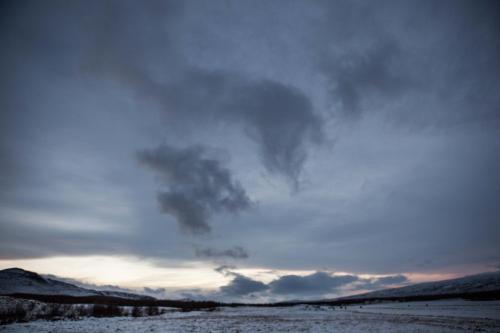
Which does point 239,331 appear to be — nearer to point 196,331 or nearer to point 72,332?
point 196,331

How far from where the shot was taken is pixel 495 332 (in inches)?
995

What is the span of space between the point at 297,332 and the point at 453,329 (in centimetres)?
1420

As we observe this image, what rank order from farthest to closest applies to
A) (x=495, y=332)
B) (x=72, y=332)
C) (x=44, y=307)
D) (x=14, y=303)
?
(x=44, y=307) → (x=14, y=303) → (x=72, y=332) → (x=495, y=332)

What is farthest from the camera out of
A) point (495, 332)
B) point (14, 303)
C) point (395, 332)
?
point (14, 303)

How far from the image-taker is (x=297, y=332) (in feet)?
95.9

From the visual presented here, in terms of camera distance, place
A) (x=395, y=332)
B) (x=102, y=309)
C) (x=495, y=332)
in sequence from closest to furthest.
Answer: (x=495, y=332) < (x=395, y=332) < (x=102, y=309)

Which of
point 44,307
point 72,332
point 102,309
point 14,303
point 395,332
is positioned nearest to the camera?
point 395,332

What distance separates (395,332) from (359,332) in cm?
309

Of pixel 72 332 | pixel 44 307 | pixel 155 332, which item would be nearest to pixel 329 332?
pixel 155 332

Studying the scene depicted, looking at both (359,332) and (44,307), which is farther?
(44,307)

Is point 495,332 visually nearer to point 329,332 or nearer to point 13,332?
point 329,332

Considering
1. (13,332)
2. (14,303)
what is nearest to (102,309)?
(14,303)

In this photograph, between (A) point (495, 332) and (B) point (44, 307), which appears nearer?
(A) point (495, 332)

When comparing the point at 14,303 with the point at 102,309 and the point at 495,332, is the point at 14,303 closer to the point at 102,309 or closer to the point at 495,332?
the point at 102,309
